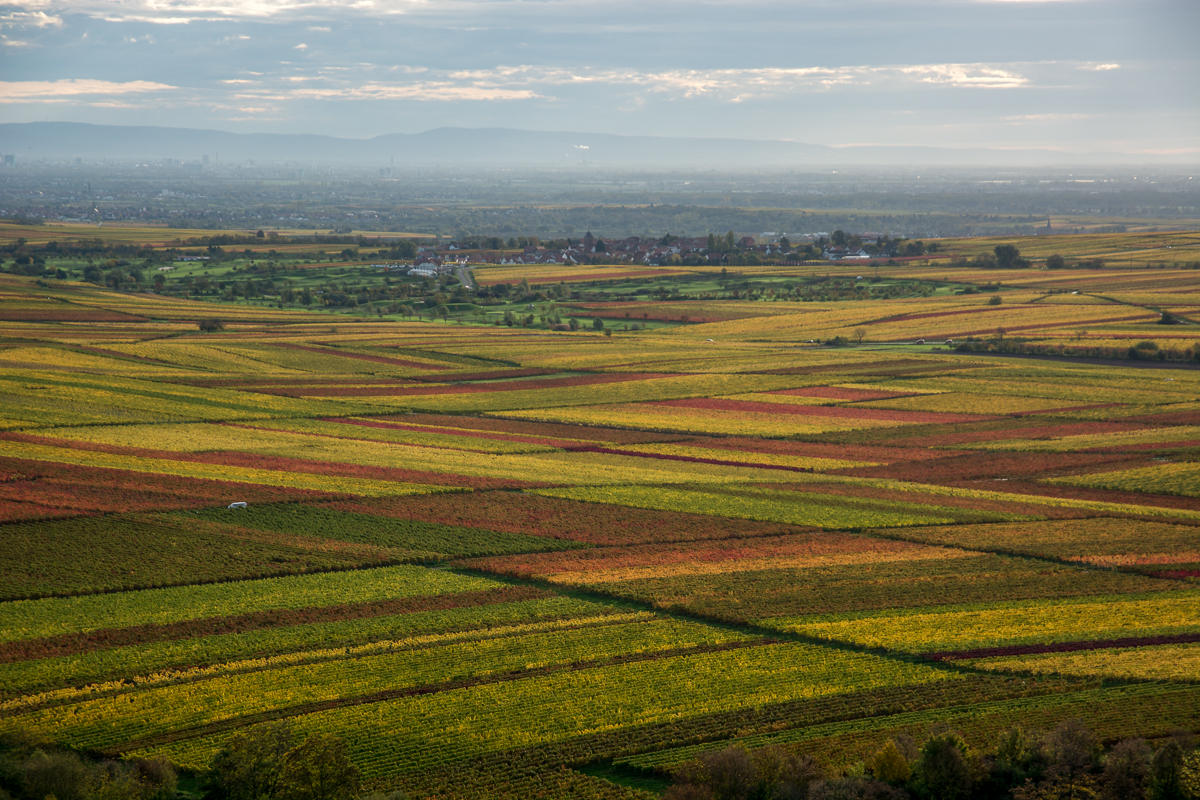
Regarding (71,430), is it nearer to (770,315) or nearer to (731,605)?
(731,605)

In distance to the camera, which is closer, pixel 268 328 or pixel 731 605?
pixel 731 605

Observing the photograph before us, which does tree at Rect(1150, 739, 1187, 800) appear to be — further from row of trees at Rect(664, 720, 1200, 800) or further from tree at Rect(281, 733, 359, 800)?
tree at Rect(281, 733, 359, 800)

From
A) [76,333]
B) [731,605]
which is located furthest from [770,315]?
[731,605]

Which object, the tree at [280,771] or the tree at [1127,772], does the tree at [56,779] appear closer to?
the tree at [280,771]

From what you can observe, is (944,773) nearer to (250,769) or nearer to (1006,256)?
(250,769)

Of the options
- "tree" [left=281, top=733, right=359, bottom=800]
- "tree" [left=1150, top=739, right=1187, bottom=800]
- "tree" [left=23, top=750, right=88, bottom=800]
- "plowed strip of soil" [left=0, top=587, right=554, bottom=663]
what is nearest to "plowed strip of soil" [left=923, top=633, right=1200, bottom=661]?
"tree" [left=1150, top=739, right=1187, bottom=800]

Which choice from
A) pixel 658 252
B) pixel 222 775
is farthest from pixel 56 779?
pixel 658 252
